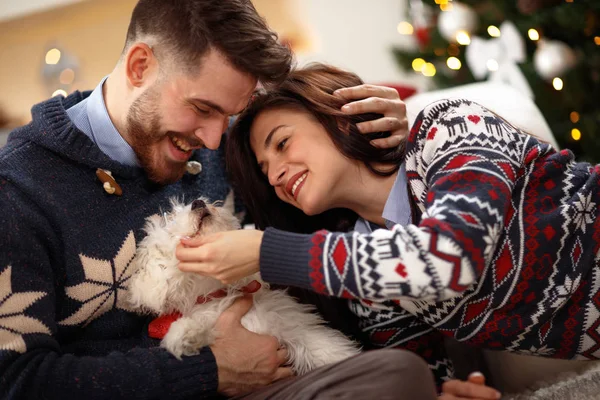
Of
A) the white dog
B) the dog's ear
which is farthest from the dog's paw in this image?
the dog's ear

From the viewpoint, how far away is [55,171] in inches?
58.5

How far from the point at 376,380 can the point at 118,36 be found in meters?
3.44

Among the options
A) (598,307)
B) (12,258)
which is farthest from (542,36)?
(12,258)

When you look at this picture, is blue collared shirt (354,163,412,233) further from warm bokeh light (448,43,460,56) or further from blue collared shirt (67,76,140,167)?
warm bokeh light (448,43,460,56)

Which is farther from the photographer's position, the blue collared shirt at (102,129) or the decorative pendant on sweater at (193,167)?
the decorative pendant on sweater at (193,167)

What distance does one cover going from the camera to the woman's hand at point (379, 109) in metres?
1.61

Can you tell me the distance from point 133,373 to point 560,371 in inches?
43.7

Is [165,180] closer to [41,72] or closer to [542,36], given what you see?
[542,36]

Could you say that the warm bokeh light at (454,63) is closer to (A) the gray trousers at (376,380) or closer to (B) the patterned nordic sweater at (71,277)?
(B) the patterned nordic sweater at (71,277)

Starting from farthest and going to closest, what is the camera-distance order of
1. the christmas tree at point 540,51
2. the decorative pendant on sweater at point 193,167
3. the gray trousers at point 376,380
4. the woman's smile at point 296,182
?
the christmas tree at point 540,51, the decorative pendant on sweater at point 193,167, the woman's smile at point 296,182, the gray trousers at point 376,380

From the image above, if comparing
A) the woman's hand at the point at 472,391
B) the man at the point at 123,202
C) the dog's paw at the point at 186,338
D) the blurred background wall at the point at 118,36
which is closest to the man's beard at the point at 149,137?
the man at the point at 123,202

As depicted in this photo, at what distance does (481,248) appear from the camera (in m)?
1.16

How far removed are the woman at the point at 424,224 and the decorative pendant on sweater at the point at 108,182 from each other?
0.90ft

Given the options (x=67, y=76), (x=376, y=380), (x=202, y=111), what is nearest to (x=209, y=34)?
(x=202, y=111)
